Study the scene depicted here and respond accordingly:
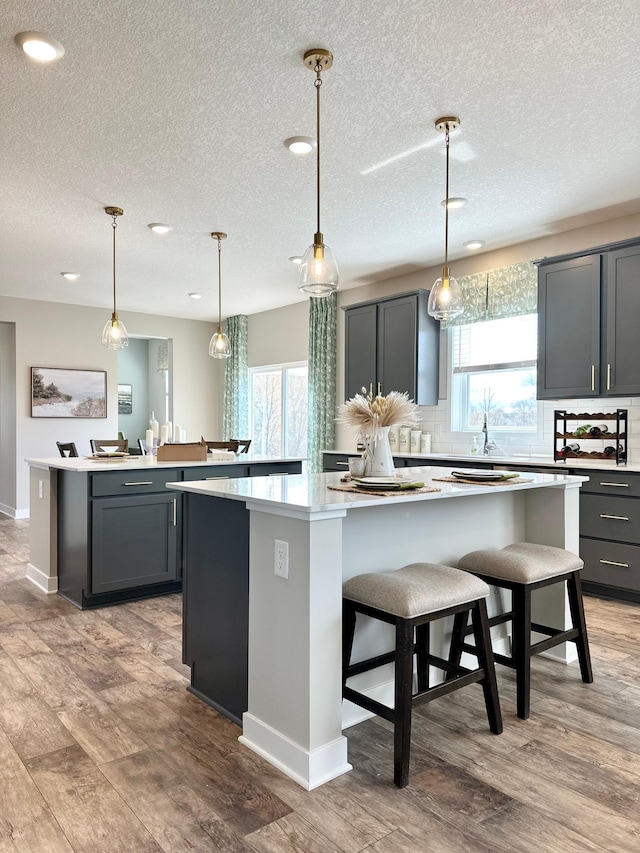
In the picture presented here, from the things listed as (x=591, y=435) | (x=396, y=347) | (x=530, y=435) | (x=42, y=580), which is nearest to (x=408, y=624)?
(x=591, y=435)

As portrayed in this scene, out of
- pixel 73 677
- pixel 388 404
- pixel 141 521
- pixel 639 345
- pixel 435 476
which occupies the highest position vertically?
pixel 639 345

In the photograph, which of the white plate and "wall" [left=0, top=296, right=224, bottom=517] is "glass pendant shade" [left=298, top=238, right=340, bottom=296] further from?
"wall" [left=0, top=296, right=224, bottom=517]

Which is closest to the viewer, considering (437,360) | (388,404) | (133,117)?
(388,404)

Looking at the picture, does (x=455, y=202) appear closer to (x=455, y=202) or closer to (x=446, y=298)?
(x=455, y=202)

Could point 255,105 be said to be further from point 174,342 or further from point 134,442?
point 134,442

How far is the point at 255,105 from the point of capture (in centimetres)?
290

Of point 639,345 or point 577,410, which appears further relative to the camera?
point 577,410

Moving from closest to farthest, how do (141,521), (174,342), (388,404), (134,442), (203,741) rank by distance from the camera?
(203,741) → (388,404) → (141,521) → (174,342) → (134,442)

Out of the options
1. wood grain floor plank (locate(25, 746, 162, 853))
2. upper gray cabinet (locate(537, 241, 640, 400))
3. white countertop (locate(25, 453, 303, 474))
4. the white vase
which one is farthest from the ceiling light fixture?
wood grain floor plank (locate(25, 746, 162, 853))

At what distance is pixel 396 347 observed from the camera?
226 inches

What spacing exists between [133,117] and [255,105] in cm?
64

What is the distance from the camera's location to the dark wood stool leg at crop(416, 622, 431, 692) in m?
2.43

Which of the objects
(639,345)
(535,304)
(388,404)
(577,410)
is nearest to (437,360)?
(535,304)

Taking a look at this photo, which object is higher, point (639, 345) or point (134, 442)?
point (639, 345)
